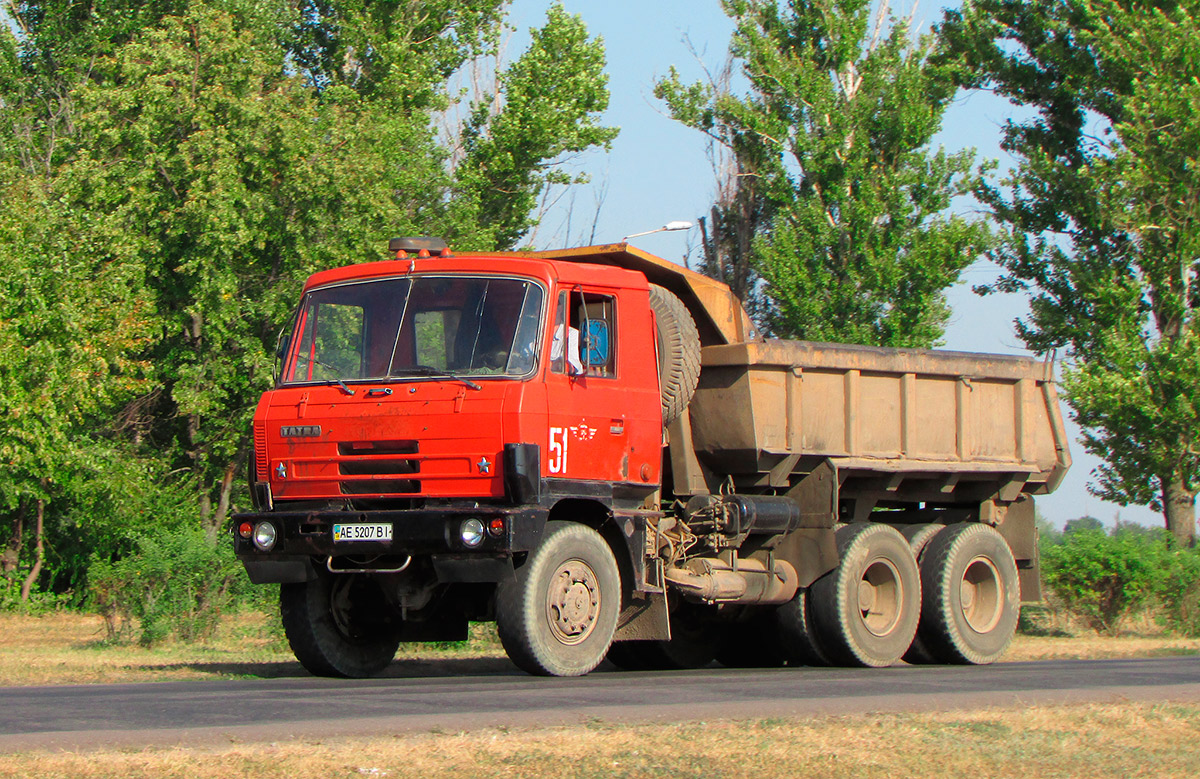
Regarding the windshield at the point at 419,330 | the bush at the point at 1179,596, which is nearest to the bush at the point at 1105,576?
the bush at the point at 1179,596

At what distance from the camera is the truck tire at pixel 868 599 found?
13602 mm

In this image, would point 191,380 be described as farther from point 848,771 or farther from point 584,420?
point 848,771

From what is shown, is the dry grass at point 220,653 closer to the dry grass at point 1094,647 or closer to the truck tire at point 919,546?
the dry grass at point 1094,647

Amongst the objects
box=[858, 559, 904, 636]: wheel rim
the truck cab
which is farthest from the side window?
box=[858, 559, 904, 636]: wheel rim

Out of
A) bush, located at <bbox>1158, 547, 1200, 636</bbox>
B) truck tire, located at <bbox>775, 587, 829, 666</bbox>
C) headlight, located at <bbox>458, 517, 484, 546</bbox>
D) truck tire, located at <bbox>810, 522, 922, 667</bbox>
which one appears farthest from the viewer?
bush, located at <bbox>1158, 547, 1200, 636</bbox>

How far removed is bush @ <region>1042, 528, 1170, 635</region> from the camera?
67.7ft

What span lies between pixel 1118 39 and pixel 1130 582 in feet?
42.5

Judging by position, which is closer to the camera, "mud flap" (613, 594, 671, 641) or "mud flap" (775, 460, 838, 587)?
"mud flap" (613, 594, 671, 641)

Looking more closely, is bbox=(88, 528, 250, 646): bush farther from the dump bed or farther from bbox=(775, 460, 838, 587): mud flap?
bbox=(775, 460, 838, 587): mud flap

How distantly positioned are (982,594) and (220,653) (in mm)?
8002

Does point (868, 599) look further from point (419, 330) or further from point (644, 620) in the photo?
point (419, 330)

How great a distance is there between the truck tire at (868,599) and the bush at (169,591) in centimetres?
779

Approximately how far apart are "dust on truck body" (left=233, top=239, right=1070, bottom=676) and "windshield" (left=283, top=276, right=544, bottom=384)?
0.06ft

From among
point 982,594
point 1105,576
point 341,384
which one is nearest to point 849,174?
point 1105,576
